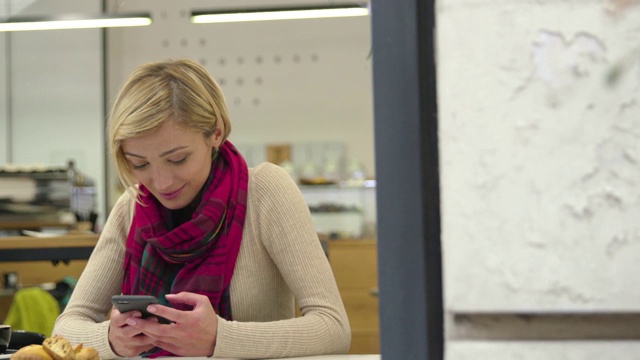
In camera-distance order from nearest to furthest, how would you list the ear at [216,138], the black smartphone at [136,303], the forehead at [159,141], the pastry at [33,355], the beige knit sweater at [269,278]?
the pastry at [33,355] → the black smartphone at [136,303] → the beige knit sweater at [269,278] → the forehead at [159,141] → the ear at [216,138]

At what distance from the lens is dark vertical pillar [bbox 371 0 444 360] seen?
18.2 inches

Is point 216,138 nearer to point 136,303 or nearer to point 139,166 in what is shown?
point 139,166

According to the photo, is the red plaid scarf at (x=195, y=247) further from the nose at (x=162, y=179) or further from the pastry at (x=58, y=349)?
the pastry at (x=58, y=349)

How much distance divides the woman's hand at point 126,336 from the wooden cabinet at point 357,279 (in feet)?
A: 16.6

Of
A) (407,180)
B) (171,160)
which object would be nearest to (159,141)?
(171,160)

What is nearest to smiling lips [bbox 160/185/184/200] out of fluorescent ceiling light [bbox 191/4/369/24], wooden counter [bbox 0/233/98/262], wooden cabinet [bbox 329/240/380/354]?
wooden counter [bbox 0/233/98/262]

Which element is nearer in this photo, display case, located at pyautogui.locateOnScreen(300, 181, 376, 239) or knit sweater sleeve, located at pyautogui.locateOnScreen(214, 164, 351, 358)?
knit sweater sleeve, located at pyautogui.locateOnScreen(214, 164, 351, 358)

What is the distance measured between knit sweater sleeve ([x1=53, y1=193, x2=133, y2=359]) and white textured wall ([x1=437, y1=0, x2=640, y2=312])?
146 cm

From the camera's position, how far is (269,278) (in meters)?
1.88

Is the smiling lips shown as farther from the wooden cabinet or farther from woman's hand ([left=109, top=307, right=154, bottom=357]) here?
the wooden cabinet

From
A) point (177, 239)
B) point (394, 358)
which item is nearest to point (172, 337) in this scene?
point (177, 239)

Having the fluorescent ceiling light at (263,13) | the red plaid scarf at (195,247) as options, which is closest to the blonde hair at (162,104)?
the red plaid scarf at (195,247)

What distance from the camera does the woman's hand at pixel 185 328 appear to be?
146 centimetres

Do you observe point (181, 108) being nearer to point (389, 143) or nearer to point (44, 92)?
point (389, 143)
